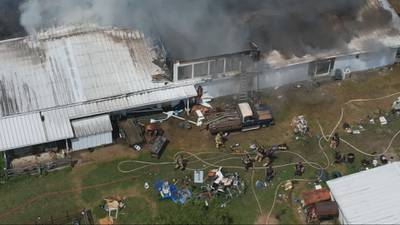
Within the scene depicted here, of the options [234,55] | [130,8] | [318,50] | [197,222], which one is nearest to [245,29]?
[234,55]

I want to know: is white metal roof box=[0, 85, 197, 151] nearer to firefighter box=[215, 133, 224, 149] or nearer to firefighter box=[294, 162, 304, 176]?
firefighter box=[215, 133, 224, 149]

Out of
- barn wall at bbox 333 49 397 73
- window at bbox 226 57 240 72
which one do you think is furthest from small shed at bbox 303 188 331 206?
barn wall at bbox 333 49 397 73

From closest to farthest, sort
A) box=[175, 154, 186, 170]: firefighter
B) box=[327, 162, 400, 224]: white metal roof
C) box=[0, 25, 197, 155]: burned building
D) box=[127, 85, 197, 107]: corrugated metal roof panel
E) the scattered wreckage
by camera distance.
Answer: box=[327, 162, 400, 224]: white metal roof < box=[175, 154, 186, 170]: firefighter < box=[0, 25, 197, 155]: burned building < the scattered wreckage < box=[127, 85, 197, 107]: corrugated metal roof panel

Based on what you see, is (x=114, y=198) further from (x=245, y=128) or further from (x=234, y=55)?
(x=234, y=55)

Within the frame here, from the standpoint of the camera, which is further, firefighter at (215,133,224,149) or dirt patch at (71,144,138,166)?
firefighter at (215,133,224,149)

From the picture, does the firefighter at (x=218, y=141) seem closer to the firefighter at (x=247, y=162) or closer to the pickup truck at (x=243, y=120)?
the pickup truck at (x=243, y=120)

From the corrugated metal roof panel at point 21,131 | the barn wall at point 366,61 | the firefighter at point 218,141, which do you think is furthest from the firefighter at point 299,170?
the corrugated metal roof panel at point 21,131
